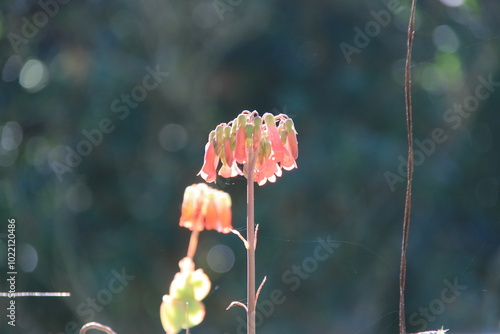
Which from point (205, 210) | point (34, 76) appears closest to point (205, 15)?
point (34, 76)

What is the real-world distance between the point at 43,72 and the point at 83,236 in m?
0.72

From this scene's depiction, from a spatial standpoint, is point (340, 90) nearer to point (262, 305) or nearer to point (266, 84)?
point (266, 84)

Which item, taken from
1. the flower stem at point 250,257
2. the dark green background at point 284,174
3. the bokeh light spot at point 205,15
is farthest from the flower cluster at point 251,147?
the bokeh light spot at point 205,15

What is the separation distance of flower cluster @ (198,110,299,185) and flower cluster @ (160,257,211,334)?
7.5 inches

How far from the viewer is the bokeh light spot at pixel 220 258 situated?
256 cm

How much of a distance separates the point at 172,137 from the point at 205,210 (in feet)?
7.76

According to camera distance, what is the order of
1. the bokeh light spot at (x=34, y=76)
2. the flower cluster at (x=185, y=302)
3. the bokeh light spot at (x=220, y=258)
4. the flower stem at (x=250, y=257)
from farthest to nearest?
the bokeh light spot at (x=34, y=76) < the bokeh light spot at (x=220, y=258) < the flower stem at (x=250, y=257) < the flower cluster at (x=185, y=302)

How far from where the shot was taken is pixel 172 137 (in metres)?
2.69

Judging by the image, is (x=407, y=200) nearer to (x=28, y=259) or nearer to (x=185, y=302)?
(x=185, y=302)

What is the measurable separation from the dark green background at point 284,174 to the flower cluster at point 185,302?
217 cm

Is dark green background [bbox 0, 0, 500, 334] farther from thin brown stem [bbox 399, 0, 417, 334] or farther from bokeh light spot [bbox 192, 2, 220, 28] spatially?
thin brown stem [bbox 399, 0, 417, 334]

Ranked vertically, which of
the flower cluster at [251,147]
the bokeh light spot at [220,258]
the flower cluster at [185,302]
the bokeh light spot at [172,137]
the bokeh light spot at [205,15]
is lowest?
the flower cluster at [185,302]

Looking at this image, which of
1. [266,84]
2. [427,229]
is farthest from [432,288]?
[266,84]

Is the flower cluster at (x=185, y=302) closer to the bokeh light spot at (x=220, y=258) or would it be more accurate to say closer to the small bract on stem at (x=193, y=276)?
the small bract on stem at (x=193, y=276)
